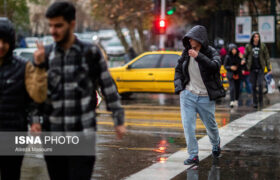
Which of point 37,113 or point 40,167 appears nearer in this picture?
point 37,113

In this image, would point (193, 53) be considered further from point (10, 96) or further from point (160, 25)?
point (160, 25)

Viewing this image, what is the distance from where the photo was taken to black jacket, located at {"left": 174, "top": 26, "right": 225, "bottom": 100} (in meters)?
7.53

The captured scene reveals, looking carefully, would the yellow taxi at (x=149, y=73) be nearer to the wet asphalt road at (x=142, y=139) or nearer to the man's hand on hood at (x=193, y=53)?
the wet asphalt road at (x=142, y=139)

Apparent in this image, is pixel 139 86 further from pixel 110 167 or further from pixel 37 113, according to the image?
pixel 37 113

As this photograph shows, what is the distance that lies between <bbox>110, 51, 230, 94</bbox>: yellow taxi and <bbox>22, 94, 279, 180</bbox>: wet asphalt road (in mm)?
606

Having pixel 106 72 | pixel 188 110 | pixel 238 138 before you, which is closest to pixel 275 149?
pixel 238 138

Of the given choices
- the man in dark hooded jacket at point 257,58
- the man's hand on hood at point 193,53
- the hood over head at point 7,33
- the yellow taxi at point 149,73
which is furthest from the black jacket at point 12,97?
the yellow taxi at point 149,73

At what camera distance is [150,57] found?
17.9m

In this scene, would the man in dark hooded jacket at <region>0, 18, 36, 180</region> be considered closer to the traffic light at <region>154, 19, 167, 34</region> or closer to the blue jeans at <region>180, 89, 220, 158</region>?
the blue jeans at <region>180, 89, 220, 158</region>

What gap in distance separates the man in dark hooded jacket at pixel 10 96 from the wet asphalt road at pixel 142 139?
232 cm

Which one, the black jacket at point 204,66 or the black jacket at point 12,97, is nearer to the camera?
the black jacket at point 12,97

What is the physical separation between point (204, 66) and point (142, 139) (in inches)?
115

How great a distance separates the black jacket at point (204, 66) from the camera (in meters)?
7.53

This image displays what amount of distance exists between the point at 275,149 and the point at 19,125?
519cm
